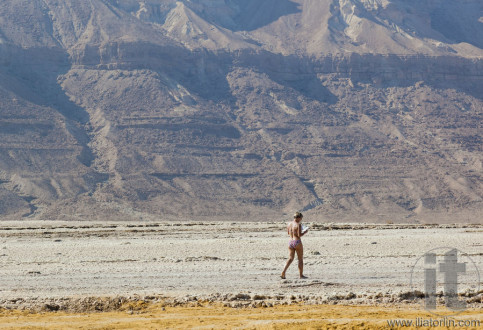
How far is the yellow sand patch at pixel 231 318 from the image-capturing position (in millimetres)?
11898

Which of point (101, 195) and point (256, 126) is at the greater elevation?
point (256, 126)

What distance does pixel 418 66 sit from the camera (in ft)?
338

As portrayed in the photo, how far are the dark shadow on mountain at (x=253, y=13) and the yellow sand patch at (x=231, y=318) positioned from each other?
10656cm

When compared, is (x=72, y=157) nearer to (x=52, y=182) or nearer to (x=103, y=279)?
(x=52, y=182)

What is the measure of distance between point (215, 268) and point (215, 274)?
1048 millimetres

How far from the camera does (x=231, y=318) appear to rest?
1260 centimetres

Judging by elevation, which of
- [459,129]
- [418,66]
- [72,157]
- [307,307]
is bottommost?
[307,307]

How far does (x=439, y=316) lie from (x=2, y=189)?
194 ft

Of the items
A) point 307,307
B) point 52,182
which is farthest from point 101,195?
point 307,307

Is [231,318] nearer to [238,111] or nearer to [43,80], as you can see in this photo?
[238,111]

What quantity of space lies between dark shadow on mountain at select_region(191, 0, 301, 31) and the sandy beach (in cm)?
9614

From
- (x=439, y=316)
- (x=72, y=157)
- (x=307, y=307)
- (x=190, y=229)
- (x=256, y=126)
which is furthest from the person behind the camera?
(x=256, y=126)

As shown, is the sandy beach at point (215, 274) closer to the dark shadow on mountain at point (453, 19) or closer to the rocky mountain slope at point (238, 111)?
the rocky mountain slope at point (238, 111)

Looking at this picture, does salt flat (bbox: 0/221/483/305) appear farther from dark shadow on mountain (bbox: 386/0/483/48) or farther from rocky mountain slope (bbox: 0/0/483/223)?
dark shadow on mountain (bbox: 386/0/483/48)
